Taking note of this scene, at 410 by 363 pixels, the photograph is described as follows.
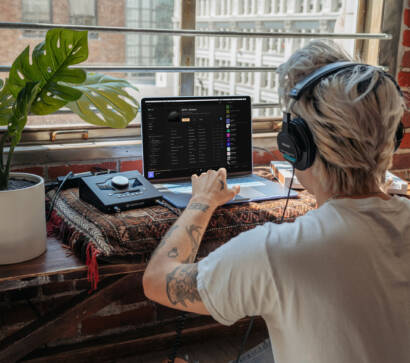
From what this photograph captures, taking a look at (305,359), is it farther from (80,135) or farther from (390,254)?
(80,135)

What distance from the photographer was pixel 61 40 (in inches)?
48.0

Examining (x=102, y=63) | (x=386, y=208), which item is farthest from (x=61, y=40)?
(x=386, y=208)

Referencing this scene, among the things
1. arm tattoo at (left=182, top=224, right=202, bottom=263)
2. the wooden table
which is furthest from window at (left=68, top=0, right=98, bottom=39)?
arm tattoo at (left=182, top=224, right=202, bottom=263)

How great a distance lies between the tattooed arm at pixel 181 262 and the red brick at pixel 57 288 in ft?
2.88

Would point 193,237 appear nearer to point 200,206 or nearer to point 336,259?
point 200,206

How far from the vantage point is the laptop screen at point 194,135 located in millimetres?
1691

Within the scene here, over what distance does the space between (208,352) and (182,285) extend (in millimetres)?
1337

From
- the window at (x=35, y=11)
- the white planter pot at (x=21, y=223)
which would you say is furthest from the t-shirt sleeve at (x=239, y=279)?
the window at (x=35, y=11)

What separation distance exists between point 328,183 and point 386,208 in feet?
0.36

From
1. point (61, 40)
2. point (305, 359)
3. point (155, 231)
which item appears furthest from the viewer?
point (155, 231)

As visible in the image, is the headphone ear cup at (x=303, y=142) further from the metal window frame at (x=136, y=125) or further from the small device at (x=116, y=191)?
the metal window frame at (x=136, y=125)

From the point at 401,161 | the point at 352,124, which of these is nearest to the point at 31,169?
the point at 352,124

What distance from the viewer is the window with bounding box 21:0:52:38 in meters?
1.78

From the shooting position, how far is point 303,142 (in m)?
0.98
